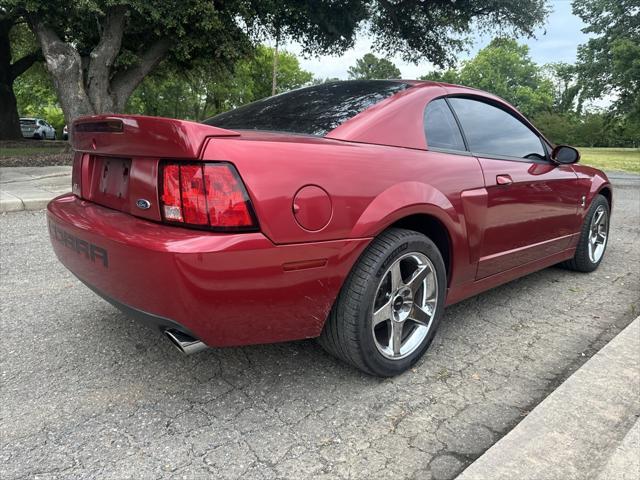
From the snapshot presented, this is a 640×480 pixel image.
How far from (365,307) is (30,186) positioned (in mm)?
7720

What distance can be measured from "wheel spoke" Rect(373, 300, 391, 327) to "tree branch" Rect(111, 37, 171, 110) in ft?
42.9

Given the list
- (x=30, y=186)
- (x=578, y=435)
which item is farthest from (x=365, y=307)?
(x=30, y=186)

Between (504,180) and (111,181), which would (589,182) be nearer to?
(504,180)

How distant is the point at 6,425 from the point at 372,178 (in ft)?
6.04

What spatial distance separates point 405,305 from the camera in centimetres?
247

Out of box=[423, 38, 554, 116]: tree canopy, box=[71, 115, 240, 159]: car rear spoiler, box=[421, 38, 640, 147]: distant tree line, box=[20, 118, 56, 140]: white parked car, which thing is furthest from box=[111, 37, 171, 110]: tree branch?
box=[423, 38, 554, 116]: tree canopy

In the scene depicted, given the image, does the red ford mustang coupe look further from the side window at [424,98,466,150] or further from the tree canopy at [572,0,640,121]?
the tree canopy at [572,0,640,121]

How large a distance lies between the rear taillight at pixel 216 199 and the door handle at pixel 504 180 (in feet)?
5.62

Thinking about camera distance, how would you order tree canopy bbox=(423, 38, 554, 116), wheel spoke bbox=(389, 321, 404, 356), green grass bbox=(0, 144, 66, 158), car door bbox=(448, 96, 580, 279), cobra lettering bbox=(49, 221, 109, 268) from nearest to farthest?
cobra lettering bbox=(49, 221, 109, 268)
wheel spoke bbox=(389, 321, 404, 356)
car door bbox=(448, 96, 580, 279)
green grass bbox=(0, 144, 66, 158)
tree canopy bbox=(423, 38, 554, 116)

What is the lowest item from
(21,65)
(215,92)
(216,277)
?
(216,277)

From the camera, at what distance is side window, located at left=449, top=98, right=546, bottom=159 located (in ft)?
9.72

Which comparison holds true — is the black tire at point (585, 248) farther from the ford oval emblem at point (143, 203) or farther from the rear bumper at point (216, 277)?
the ford oval emblem at point (143, 203)

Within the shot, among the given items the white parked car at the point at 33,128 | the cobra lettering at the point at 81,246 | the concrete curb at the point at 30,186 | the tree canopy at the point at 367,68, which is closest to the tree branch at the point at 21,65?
the white parked car at the point at 33,128

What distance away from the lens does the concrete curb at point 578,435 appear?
1.71 metres
